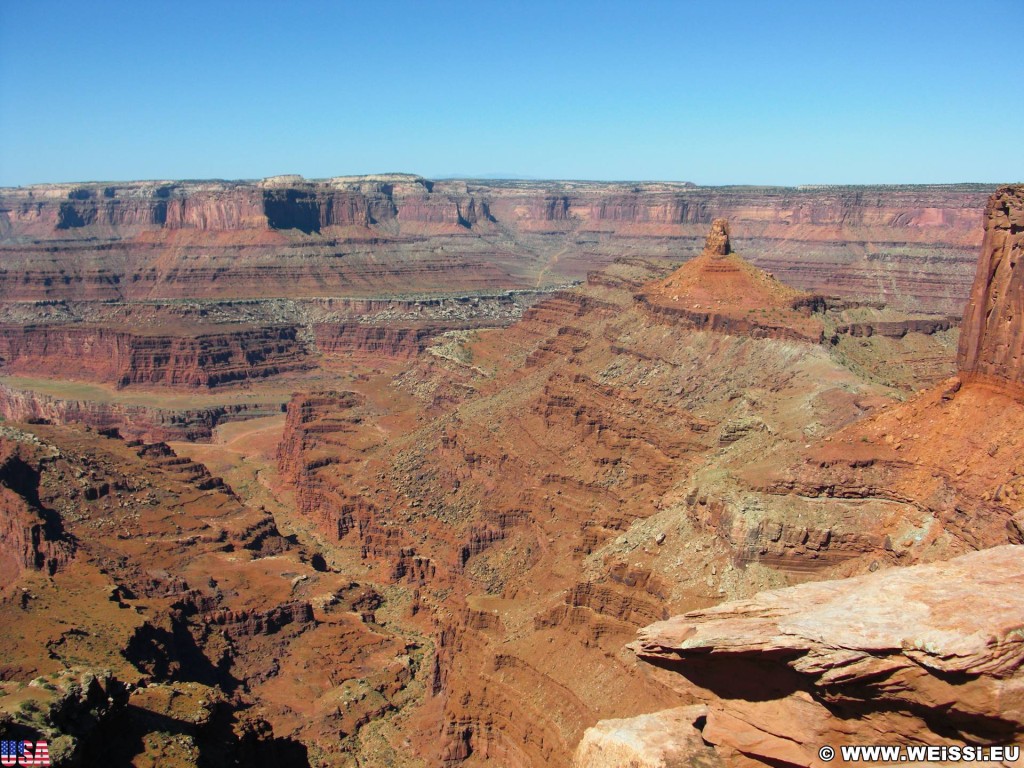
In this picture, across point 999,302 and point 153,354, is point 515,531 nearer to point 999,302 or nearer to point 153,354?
point 999,302

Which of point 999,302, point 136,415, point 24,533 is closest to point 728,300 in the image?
point 999,302

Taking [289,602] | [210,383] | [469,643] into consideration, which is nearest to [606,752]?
[469,643]

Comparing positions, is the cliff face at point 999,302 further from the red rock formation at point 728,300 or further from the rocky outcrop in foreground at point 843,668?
the red rock formation at point 728,300

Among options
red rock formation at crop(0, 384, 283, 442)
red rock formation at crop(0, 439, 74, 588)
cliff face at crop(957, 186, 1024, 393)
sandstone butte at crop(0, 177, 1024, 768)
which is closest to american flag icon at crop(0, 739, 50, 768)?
sandstone butte at crop(0, 177, 1024, 768)

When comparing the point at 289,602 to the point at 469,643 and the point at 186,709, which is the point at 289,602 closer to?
the point at 469,643

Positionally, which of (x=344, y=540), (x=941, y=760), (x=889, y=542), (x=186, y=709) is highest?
(x=941, y=760)
